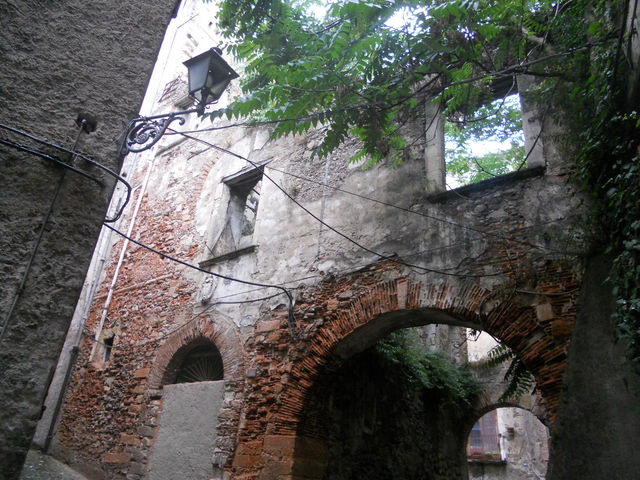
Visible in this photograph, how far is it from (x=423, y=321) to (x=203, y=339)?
311 centimetres

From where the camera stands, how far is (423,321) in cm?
538

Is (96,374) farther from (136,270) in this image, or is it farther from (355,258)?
(355,258)

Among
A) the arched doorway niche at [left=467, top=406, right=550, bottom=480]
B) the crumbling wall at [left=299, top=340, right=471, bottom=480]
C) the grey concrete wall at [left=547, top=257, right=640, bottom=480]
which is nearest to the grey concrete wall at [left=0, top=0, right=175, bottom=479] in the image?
the grey concrete wall at [left=547, top=257, right=640, bottom=480]

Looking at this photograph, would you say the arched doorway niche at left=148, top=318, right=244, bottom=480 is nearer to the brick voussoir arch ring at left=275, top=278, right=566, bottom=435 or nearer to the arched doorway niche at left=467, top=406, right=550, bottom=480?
the brick voussoir arch ring at left=275, top=278, right=566, bottom=435

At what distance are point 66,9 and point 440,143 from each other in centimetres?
411

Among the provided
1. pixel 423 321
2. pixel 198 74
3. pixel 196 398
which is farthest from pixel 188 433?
pixel 198 74

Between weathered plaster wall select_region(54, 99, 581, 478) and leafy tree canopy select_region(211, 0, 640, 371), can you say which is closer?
leafy tree canopy select_region(211, 0, 640, 371)

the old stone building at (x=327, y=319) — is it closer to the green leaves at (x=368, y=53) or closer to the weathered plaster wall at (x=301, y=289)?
the weathered plaster wall at (x=301, y=289)

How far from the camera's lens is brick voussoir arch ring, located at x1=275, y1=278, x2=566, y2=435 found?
410 centimetres

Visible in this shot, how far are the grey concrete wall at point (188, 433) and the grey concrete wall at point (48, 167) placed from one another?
402cm

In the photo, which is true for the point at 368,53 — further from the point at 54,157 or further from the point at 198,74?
the point at 54,157

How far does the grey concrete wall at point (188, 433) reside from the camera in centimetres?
564

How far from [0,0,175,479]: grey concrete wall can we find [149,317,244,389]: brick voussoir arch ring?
391 cm

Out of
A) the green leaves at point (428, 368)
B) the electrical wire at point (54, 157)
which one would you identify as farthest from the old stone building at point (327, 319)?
the electrical wire at point (54, 157)
